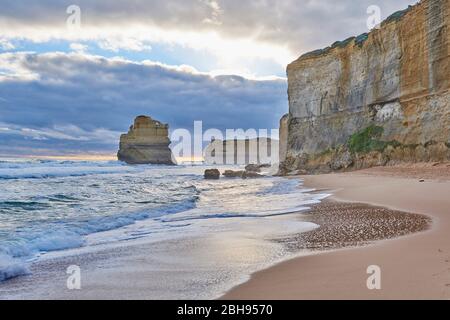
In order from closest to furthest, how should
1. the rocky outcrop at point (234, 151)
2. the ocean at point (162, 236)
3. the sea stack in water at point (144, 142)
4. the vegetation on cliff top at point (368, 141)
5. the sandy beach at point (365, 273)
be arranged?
the sandy beach at point (365, 273) < the ocean at point (162, 236) < the vegetation on cliff top at point (368, 141) < the sea stack in water at point (144, 142) < the rocky outcrop at point (234, 151)

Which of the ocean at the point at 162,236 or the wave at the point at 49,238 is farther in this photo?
the wave at the point at 49,238

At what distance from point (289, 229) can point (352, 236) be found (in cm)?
123

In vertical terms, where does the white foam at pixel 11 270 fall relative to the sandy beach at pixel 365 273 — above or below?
below

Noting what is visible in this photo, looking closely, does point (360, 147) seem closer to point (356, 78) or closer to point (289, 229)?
point (356, 78)

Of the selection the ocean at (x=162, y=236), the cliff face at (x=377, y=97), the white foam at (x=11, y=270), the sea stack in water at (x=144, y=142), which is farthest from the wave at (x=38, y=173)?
the sea stack in water at (x=144, y=142)

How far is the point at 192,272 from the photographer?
3920mm

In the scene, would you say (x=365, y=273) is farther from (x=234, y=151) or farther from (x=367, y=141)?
(x=234, y=151)

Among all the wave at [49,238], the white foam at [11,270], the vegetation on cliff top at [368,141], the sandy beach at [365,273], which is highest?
the vegetation on cliff top at [368,141]

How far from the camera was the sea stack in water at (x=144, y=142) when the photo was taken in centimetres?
7125

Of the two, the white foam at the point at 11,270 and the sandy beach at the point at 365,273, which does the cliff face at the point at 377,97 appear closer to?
the sandy beach at the point at 365,273

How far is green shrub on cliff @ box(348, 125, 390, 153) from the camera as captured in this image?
2280 cm

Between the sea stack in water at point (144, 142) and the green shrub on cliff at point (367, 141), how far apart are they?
1981 inches

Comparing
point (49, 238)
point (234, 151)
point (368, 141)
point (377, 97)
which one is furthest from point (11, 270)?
point (234, 151)
